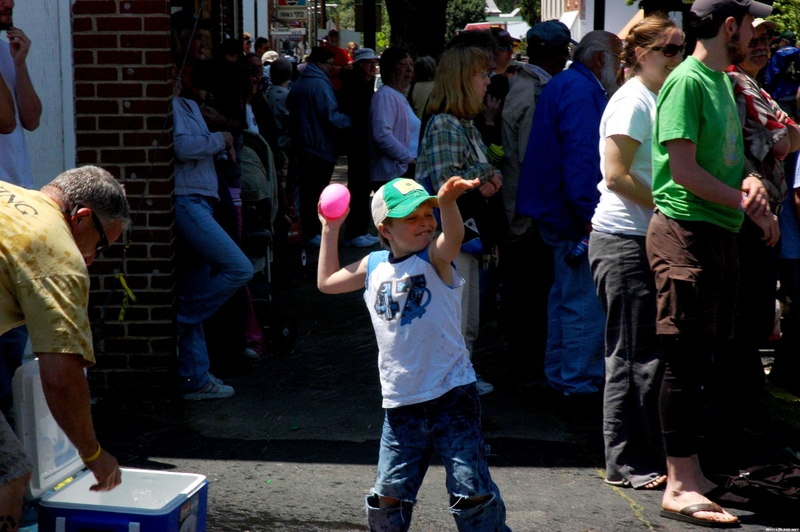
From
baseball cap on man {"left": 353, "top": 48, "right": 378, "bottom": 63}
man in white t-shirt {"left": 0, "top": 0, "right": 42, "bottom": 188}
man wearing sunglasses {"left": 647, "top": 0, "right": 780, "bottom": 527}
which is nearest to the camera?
man wearing sunglasses {"left": 647, "top": 0, "right": 780, "bottom": 527}

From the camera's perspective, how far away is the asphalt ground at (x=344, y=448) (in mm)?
4059

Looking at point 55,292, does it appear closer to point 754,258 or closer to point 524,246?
point 754,258

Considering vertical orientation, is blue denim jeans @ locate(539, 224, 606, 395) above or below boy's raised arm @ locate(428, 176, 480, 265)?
below

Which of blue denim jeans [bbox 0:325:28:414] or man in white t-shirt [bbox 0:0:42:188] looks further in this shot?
man in white t-shirt [bbox 0:0:42:188]

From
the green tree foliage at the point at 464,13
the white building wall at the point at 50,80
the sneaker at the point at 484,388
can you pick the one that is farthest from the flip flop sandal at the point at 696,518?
the green tree foliage at the point at 464,13

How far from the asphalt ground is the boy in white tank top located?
0.73 m

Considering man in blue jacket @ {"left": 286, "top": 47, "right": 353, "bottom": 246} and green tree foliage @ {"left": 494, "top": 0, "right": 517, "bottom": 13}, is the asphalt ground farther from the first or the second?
green tree foliage @ {"left": 494, "top": 0, "right": 517, "bottom": 13}

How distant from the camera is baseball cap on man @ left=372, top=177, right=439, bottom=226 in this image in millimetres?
3268

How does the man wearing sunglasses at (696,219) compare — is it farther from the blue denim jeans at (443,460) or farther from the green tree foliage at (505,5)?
the green tree foliage at (505,5)

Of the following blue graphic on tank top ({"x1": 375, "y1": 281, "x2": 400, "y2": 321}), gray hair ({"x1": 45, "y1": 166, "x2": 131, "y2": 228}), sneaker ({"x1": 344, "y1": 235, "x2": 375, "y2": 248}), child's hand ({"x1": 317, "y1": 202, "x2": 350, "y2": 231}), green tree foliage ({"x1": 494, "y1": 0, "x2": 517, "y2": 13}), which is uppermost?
green tree foliage ({"x1": 494, "y1": 0, "x2": 517, "y2": 13})

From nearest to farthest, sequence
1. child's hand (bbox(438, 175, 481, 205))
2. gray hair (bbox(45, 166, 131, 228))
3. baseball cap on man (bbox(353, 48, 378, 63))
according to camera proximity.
A: 1. gray hair (bbox(45, 166, 131, 228))
2. child's hand (bbox(438, 175, 481, 205))
3. baseball cap on man (bbox(353, 48, 378, 63))

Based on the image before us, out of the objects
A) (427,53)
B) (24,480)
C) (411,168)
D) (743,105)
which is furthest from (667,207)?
(427,53)

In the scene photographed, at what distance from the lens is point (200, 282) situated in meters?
5.75

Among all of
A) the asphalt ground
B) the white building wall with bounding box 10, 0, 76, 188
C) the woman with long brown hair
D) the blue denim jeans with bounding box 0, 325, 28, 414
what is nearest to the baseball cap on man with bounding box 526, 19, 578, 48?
the woman with long brown hair
